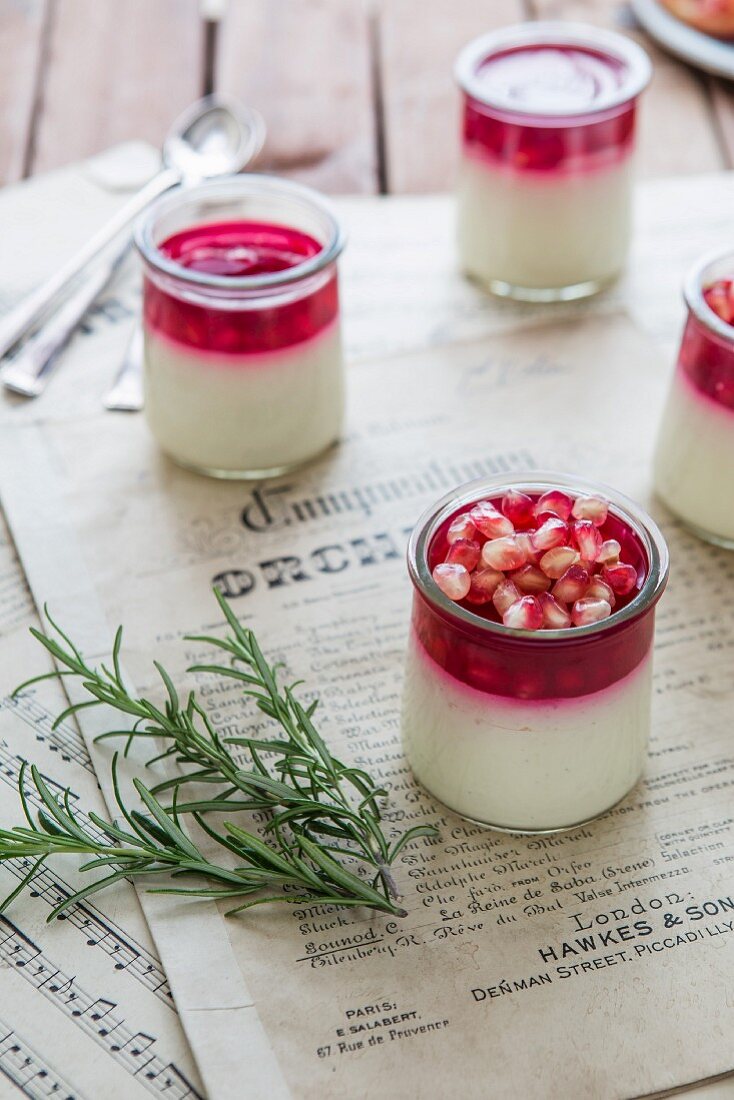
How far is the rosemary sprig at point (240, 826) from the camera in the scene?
79cm

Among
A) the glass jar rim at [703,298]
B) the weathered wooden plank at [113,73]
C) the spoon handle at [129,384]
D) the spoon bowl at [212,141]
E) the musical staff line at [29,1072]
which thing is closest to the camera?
the musical staff line at [29,1072]

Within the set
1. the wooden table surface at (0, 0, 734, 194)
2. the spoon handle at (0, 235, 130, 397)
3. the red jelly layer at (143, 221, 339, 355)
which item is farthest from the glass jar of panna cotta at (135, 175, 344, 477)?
the wooden table surface at (0, 0, 734, 194)

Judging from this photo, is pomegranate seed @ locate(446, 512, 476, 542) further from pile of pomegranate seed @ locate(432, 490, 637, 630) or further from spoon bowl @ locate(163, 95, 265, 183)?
spoon bowl @ locate(163, 95, 265, 183)

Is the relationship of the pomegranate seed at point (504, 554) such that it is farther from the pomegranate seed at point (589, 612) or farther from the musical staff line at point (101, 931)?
the musical staff line at point (101, 931)

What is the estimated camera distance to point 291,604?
1.02 metres

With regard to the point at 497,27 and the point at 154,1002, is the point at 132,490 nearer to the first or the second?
the point at 154,1002

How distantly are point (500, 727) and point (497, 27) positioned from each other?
4.00ft

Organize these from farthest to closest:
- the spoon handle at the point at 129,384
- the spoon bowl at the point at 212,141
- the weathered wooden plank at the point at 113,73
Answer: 1. the weathered wooden plank at the point at 113,73
2. the spoon bowl at the point at 212,141
3. the spoon handle at the point at 129,384

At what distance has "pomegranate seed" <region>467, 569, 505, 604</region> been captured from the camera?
2.62 ft

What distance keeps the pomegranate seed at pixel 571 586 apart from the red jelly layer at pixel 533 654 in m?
0.03

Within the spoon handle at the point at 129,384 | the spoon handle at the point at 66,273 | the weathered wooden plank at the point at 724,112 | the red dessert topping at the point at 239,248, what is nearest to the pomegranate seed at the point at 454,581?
the red dessert topping at the point at 239,248

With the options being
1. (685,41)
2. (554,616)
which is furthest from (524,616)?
(685,41)

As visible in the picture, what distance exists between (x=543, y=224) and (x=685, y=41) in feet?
1.68

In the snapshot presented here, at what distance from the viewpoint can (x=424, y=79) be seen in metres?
1.64
